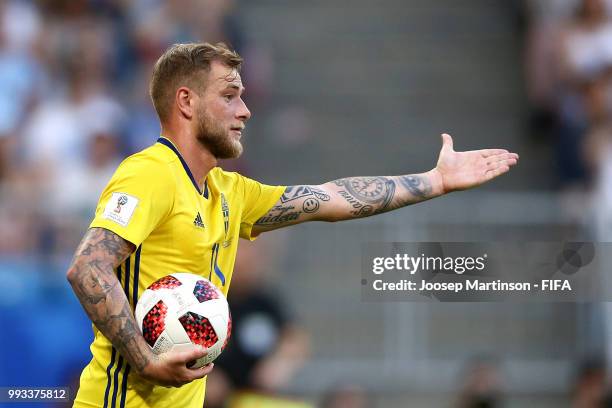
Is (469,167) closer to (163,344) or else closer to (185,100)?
(185,100)

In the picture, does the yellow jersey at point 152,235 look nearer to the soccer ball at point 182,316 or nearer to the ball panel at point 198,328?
the soccer ball at point 182,316

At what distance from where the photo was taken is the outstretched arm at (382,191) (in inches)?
238

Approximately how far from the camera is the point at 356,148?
13086 mm

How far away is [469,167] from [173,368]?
205 cm

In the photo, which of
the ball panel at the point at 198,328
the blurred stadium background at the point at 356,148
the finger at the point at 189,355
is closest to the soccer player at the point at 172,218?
the finger at the point at 189,355

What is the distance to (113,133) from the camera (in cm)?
1112

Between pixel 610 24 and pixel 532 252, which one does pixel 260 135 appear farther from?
pixel 532 252

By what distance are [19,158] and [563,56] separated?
5.68m

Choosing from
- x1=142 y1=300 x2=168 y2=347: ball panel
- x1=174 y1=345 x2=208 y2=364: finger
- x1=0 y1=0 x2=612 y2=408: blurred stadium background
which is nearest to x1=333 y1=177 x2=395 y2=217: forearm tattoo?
x1=142 y1=300 x2=168 y2=347: ball panel

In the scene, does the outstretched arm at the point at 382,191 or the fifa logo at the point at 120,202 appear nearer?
the fifa logo at the point at 120,202

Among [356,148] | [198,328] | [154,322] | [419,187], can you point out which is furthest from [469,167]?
[356,148]

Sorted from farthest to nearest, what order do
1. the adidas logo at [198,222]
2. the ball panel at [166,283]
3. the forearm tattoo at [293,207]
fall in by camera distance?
the forearm tattoo at [293,207] → the adidas logo at [198,222] → the ball panel at [166,283]

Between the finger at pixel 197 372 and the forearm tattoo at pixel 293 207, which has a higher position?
the forearm tattoo at pixel 293 207

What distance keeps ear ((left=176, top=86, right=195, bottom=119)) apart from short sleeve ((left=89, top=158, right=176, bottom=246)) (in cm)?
33
